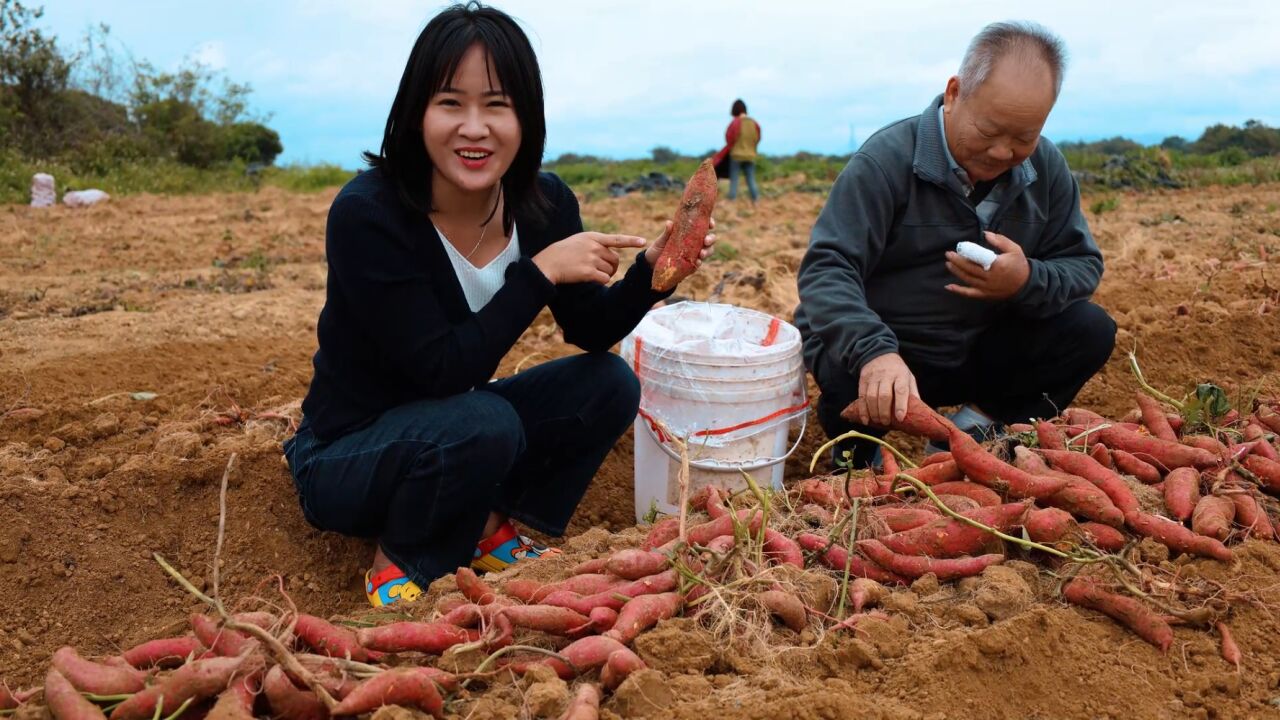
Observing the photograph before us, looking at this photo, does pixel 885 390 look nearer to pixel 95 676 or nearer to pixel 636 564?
pixel 636 564

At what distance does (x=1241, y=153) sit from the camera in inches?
580

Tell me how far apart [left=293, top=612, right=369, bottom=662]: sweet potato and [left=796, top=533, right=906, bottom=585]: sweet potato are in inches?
39.0

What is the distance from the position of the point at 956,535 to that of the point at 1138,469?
0.71 meters

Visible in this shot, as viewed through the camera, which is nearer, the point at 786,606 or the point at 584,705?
the point at 584,705

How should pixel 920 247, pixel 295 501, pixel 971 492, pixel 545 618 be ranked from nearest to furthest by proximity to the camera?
pixel 545 618 < pixel 971 492 < pixel 295 501 < pixel 920 247

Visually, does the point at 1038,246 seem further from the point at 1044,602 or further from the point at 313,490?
the point at 313,490

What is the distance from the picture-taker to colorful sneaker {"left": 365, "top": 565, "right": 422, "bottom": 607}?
2.47 metres

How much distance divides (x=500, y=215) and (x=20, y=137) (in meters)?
14.6

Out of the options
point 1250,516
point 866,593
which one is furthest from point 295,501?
point 1250,516

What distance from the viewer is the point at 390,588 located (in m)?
2.49

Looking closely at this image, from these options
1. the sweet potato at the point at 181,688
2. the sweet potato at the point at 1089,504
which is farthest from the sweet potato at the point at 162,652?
the sweet potato at the point at 1089,504

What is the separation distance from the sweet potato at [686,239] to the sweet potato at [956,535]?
2.77 ft

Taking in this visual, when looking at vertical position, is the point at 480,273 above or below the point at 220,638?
above

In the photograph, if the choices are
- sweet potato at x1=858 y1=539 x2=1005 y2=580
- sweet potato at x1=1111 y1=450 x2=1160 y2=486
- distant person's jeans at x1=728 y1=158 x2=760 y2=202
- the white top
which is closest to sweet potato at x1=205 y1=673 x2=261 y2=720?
the white top
